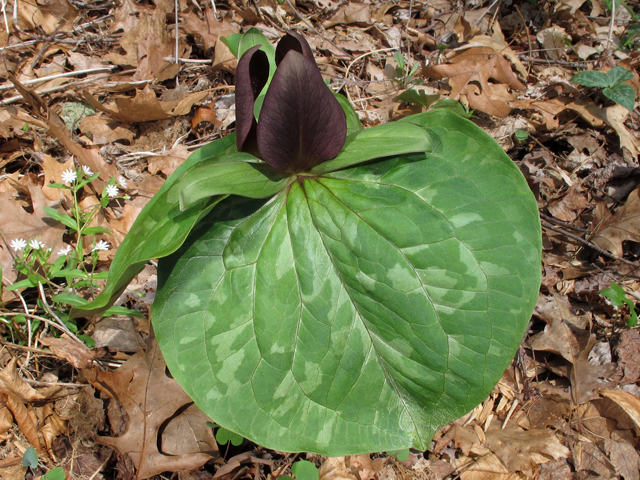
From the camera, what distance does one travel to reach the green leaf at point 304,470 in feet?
5.85

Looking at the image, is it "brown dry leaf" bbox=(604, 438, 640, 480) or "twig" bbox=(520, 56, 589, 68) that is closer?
"brown dry leaf" bbox=(604, 438, 640, 480)

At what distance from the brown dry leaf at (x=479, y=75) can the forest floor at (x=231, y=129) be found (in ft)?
0.04

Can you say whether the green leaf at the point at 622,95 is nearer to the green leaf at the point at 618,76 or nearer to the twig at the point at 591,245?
the green leaf at the point at 618,76

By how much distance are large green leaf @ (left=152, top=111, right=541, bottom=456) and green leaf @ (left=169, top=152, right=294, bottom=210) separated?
0.39 ft

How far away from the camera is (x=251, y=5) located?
3.47 m

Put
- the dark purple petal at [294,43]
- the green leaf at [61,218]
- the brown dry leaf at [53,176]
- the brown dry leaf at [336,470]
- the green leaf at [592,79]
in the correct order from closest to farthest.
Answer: the dark purple petal at [294,43] → the brown dry leaf at [336,470] → the green leaf at [61,218] → the brown dry leaf at [53,176] → the green leaf at [592,79]

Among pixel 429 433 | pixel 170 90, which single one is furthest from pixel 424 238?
pixel 170 90

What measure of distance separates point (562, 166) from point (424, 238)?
203cm

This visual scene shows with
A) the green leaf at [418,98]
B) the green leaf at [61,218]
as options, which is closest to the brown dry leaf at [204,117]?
the green leaf at [61,218]

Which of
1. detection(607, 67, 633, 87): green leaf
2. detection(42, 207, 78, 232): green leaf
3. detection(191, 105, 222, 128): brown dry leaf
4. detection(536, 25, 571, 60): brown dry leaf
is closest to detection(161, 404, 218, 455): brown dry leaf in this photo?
detection(42, 207, 78, 232): green leaf

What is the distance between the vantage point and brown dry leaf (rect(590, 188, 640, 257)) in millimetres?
2492

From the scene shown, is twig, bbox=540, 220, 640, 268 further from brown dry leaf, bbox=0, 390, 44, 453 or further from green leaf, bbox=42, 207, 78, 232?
brown dry leaf, bbox=0, 390, 44, 453

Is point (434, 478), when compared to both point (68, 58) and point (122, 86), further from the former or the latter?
point (68, 58)

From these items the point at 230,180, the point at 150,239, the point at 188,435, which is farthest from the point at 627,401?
the point at 150,239
